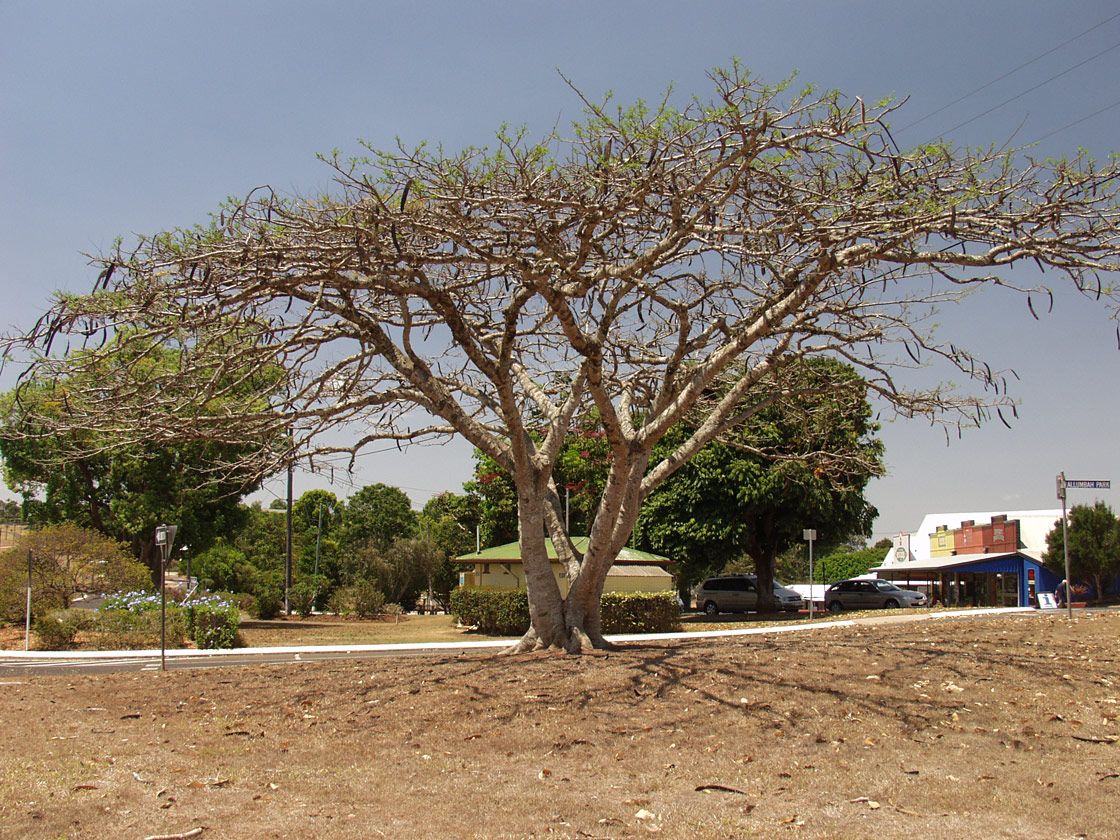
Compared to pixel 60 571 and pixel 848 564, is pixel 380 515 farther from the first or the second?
pixel 60 571

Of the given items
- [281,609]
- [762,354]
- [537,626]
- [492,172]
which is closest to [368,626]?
[281,609]

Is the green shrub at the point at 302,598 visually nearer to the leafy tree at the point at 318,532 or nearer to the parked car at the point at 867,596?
the leafy tree at the point at 318,532

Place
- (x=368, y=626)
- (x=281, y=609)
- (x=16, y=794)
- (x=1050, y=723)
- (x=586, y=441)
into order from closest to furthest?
(x=16, y=794)
(x=1050, y=723)
(x=586, y=441)
(x=368, y=626)
(x=281, y=609)

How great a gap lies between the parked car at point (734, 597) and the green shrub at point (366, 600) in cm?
1367

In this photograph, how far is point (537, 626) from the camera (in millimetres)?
12219

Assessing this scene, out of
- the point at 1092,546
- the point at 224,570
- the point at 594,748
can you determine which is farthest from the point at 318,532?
the point at 594,748

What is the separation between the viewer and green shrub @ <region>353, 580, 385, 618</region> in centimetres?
3659

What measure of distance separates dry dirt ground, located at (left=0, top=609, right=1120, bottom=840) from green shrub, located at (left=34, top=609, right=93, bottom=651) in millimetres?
10796

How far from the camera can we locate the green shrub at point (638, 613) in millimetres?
24578

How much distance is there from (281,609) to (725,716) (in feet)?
109

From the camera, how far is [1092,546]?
120ft

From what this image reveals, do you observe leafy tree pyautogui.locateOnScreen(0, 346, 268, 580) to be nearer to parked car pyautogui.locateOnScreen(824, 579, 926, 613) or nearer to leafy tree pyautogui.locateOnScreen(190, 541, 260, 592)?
leafy tree pyautogui.locateOnScreen(190, 541, 260, 592)

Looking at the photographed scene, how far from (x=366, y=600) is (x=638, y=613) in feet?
51.6

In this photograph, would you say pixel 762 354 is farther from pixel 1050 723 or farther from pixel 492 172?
pixel 1050 723
